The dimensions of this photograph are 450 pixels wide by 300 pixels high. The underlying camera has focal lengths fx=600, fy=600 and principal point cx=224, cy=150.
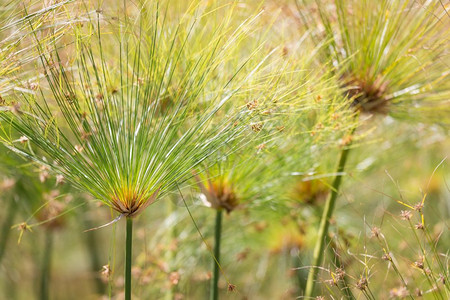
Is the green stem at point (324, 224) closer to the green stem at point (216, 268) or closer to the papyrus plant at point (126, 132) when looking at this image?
the green stem at point (216, 268)

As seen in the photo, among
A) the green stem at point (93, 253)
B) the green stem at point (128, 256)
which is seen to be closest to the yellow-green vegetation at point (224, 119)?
the green stem at point (128, 256)

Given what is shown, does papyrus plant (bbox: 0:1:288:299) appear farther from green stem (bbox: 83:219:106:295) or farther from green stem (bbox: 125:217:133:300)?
green stem (bbox: 83:219:106:295)

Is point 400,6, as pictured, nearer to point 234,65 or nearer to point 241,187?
point 234,65

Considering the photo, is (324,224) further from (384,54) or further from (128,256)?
(128,256)

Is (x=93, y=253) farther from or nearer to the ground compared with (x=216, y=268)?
nearer to the ground

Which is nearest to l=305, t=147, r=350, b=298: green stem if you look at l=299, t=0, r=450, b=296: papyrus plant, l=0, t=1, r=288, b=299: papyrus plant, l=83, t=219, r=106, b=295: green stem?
l=299, t=0, r=450, b=296: papyrus plant

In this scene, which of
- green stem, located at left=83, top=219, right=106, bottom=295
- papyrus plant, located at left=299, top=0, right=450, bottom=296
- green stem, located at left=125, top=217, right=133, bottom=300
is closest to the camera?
green stem, located at left=125, top=217, right=133, bottom=300

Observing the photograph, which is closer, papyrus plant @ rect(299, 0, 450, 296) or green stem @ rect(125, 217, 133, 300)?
green stem @ rect(125, 217, 133, 300)

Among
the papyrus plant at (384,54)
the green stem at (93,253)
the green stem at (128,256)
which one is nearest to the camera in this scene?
the green stem at (128,256)

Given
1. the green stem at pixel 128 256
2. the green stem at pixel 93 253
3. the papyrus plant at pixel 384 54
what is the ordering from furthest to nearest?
the green stem at pixel 93 253
the papyrus plant at pixel 384 54
the green stem at pixel 128 256

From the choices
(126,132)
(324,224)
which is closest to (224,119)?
(126,132)
